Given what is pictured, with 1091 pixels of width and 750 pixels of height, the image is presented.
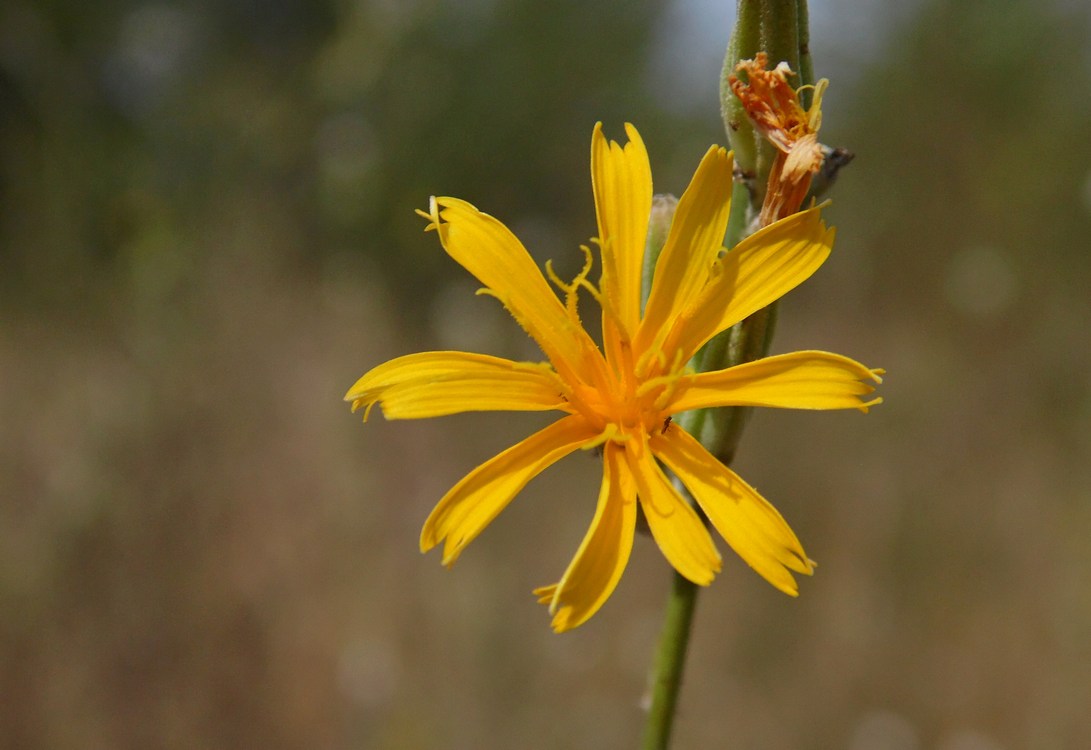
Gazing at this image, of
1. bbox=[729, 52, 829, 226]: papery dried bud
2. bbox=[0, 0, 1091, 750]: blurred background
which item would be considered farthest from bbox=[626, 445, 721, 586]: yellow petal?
bbox=[0, 0, 1091, 750]: blurred background

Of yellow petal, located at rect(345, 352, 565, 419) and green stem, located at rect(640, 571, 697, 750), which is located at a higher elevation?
yellow petal, located at rect(345, 352, 565, 419)

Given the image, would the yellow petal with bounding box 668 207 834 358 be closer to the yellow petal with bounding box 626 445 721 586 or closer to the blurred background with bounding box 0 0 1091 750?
the yellow petal with bounding box 626 445 721 586

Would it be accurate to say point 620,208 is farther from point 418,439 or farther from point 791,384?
point 418,439

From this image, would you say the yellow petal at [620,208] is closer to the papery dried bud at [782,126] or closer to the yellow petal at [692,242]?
the yellow petal at [692,242]

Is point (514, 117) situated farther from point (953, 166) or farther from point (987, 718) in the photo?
point (987, 718)

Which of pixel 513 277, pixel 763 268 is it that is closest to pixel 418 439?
pixel 513 277

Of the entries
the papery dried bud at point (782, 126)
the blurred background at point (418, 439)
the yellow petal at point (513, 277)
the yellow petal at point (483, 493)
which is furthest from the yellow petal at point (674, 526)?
the blurred background at point (418, 439)
